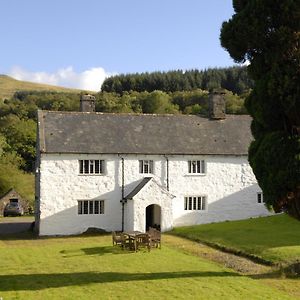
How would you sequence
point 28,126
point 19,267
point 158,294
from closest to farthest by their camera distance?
point 158,294
point 19,267
point 28,126

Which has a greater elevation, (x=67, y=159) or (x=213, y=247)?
(x=67, y=159)

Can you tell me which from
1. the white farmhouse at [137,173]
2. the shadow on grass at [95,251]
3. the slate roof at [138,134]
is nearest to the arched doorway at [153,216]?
the white farmhouse at [137,173]

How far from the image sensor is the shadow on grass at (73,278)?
1808cm

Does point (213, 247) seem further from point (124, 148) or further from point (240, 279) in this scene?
point (124, 148)

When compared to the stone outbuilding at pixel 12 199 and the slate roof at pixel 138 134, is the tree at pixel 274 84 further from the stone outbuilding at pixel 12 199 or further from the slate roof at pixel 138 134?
the stone outbuilding at pixel 12 199

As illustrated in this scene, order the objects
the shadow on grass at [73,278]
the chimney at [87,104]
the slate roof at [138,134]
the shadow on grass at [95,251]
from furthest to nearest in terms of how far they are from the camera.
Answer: the chimney at [87,104], the slate roof at [138,134], the shadow on grass at [95,251], the shadow on grass at [73,278]

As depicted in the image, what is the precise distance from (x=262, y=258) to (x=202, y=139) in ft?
58.1

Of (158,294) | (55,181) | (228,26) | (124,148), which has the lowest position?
(158,294)

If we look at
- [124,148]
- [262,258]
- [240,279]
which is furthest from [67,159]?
[240,279]

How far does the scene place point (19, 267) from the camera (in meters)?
22.0

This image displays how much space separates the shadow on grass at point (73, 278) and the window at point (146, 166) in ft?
57.8

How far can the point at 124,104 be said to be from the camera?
342 ft

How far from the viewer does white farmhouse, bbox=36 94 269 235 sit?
118ft

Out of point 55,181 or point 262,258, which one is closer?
point 262,258
